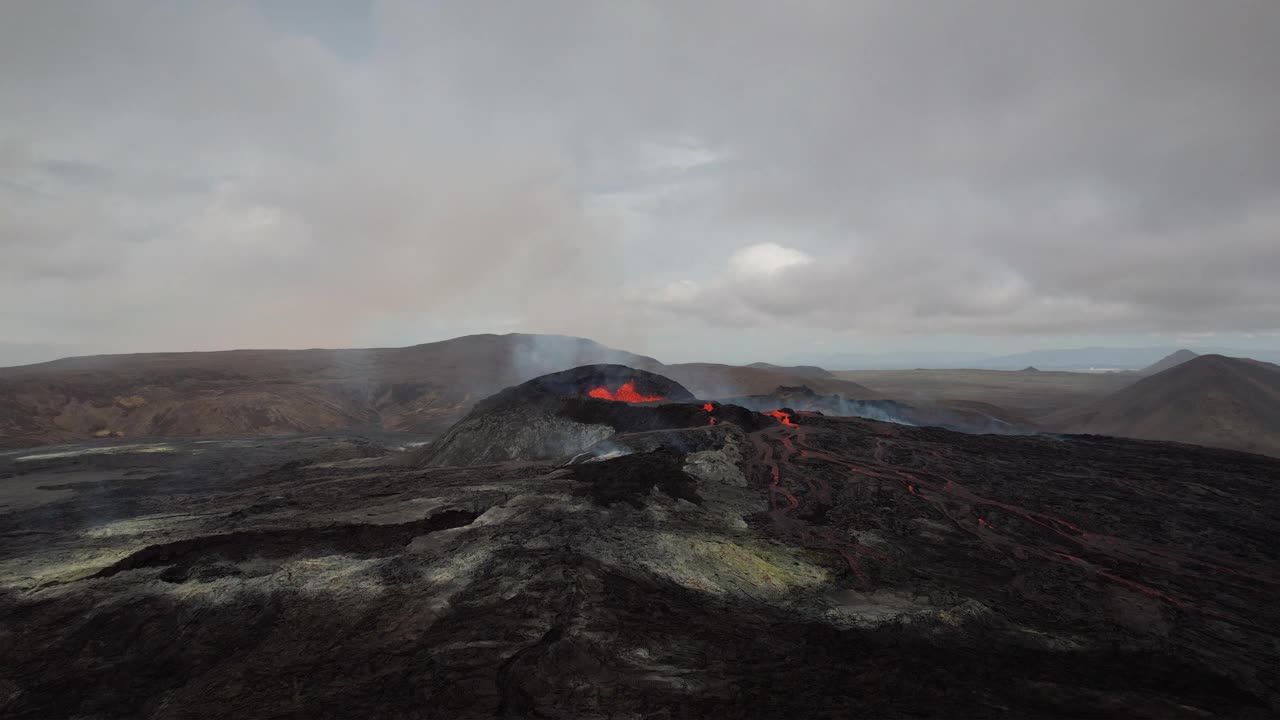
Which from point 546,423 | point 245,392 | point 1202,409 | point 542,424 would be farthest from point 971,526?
point 245,392

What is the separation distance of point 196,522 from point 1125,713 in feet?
66.0

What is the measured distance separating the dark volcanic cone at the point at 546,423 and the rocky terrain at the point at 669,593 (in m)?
4.17

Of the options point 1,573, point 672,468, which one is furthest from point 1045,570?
point 1,573

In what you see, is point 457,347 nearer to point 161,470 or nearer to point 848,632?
point 161,470

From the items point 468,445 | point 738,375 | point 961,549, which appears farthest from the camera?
point 738,375

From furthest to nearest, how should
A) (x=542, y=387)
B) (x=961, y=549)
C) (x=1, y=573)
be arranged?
(x=542, y=387), (x=961, y=549), (x=1, y=573)

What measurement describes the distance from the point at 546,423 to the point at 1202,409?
51949 millimetres

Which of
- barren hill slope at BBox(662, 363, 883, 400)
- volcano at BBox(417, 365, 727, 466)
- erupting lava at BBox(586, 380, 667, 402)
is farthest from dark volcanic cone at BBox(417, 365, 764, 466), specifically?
barren hill slope at BBox(662, 363, 883, 400)

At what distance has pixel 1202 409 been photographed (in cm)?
4153

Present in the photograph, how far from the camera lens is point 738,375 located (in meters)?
80.4

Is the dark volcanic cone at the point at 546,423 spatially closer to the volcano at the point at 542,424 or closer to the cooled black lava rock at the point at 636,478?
the volcano at the point at 542,424

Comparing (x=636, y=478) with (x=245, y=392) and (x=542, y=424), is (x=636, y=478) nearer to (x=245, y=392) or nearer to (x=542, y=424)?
(x=542, y=424)

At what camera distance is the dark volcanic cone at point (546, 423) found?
902 inches

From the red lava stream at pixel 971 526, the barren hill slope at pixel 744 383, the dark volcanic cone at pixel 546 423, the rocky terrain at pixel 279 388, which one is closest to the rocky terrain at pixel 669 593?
the red lava stream at pixel 971 526
